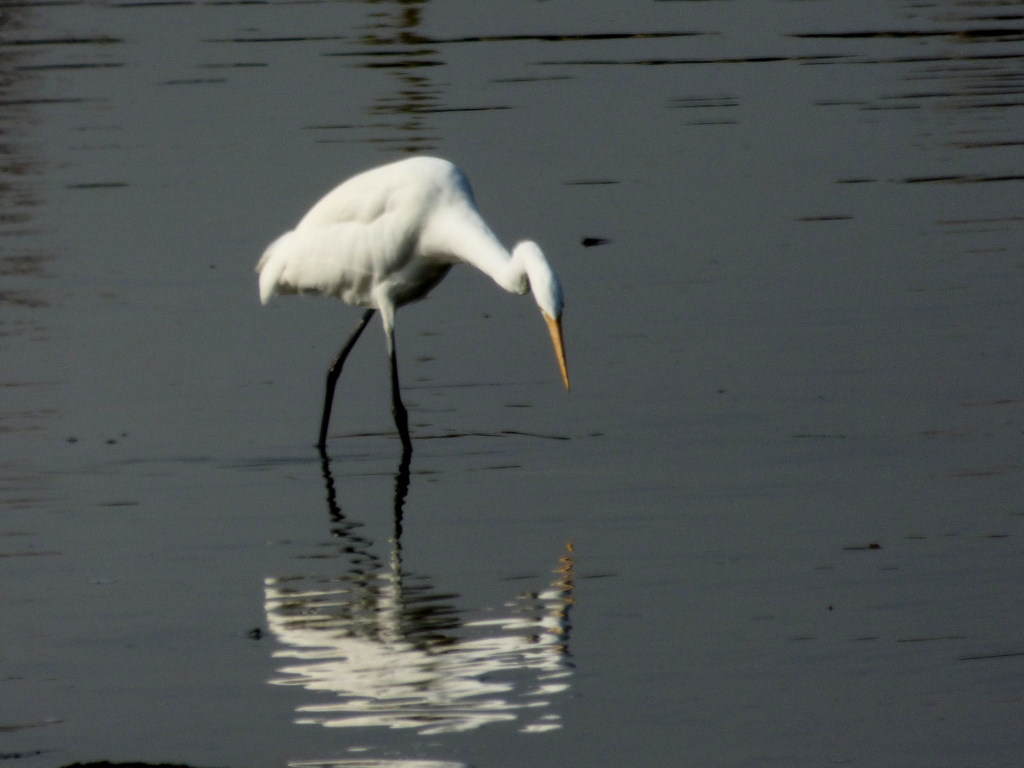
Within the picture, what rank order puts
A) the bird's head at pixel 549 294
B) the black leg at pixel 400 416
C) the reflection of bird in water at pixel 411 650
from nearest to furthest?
the reflection of bird in water at pixel 411 650
the bird's head at pixel 549 294
the black leg at pixel 400 416

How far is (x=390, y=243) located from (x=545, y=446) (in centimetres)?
146

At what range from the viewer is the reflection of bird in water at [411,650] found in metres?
6.14

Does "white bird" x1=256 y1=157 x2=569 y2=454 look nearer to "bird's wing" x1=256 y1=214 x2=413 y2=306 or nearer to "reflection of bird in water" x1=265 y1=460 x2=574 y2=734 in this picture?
"bird's wing" x1=256 y1=214 x2=413 y2=306

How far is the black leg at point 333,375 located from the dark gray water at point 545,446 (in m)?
0.13

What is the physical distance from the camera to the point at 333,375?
1027 cm

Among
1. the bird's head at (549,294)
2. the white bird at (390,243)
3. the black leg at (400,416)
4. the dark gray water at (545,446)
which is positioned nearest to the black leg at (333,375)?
the white bird at (390,243)

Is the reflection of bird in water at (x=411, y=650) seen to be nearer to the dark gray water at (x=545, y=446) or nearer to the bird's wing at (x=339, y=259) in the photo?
the dark gray water at (x=545, y=446)

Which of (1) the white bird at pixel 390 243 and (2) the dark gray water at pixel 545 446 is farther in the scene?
(1) the white bird at pixel 390 243

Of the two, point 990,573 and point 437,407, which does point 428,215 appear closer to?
point 437,407

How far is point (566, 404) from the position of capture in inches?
404

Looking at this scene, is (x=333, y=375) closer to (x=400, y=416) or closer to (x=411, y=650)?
(x=400, y=416)

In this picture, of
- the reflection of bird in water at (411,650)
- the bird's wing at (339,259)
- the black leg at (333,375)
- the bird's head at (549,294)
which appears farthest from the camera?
the bird's wing at (339,259)

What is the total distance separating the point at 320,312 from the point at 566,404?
3.02 metres

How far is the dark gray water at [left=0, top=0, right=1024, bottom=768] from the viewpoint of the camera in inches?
244
